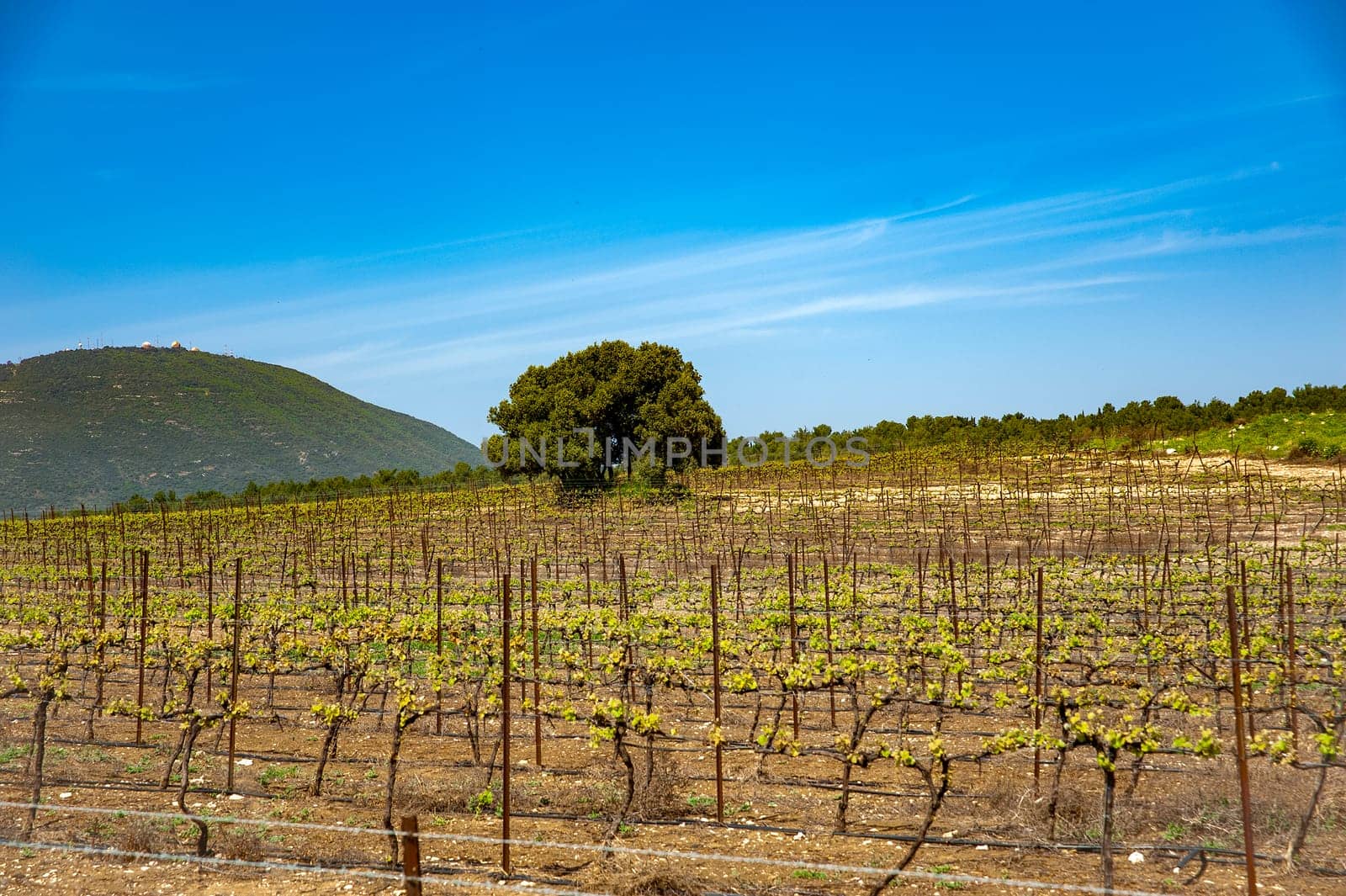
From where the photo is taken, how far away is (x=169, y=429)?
386 ft

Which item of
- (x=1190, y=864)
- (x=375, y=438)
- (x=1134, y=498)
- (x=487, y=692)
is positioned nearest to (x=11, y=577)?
(x=487, y=692)

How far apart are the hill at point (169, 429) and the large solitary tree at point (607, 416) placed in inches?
2204

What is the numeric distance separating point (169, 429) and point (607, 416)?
9981 cm

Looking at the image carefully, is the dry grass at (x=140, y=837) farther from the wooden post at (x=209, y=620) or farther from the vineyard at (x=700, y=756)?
the wooden post at (x=209, y=620)

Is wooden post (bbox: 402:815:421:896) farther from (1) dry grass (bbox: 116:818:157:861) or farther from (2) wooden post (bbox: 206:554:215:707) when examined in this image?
(2) wooden post (bbox: 206:554:215:707)

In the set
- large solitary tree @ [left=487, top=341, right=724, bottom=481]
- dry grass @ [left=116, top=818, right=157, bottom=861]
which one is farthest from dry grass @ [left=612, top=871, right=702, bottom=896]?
large solitary tree @ [left=487, top=341, right=724, bottom=481]

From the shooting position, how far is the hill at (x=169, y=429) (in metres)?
99.8

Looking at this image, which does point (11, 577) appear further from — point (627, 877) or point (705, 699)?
point (627, 877)

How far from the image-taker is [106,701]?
11875mm

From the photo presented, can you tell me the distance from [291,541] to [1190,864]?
28.2 m

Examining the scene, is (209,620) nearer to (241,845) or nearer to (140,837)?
(140,837)

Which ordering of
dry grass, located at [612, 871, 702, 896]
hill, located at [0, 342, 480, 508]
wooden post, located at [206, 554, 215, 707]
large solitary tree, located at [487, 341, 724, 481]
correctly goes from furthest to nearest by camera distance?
hill, located at [0, 342, 480, 508] → large solitary tree, located at [487, 341, 724, 481] → wooden post, located at [206, 554, 215, 707] → dry grass, located at [612, 871, 702, 896]

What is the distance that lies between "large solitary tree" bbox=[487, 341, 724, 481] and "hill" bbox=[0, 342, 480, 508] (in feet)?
184

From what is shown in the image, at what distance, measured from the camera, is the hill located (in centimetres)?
9981
